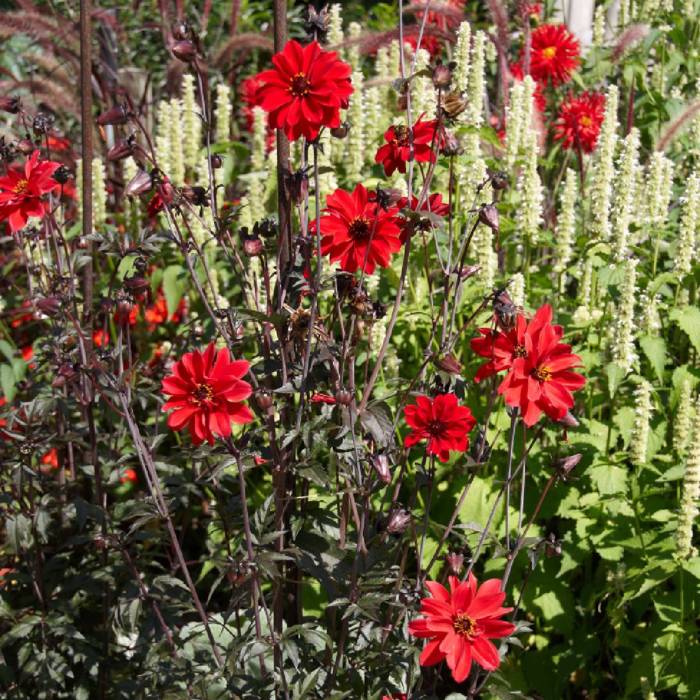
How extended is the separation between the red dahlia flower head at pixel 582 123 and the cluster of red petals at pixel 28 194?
7.57ft

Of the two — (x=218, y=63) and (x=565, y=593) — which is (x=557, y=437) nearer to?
(x=565, y=593)

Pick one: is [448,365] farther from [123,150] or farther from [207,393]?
[123,150]

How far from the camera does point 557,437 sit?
2887 mm

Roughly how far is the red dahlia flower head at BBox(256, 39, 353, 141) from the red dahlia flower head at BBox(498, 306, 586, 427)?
56 cm

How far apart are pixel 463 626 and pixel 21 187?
1338 millimetres

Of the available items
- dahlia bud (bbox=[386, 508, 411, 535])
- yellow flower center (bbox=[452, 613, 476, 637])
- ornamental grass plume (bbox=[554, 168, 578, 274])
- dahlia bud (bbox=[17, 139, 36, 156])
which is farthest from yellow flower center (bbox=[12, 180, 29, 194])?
ornamental grass plume (bbox=[554, 168, 578, 274])

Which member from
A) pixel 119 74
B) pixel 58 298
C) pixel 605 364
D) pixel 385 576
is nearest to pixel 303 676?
pixel 385 576

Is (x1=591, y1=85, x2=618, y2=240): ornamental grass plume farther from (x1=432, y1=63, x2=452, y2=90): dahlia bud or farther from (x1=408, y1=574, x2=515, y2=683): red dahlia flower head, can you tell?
(x1=408, y1=574, x2=515, y2=683): red dahlia flower head

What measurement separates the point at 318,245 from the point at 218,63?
2.37 m

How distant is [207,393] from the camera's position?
6.02ft

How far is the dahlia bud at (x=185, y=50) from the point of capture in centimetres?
195

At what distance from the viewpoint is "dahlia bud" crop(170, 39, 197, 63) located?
1.95 meters

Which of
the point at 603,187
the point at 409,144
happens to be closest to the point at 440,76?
the point at 409,144

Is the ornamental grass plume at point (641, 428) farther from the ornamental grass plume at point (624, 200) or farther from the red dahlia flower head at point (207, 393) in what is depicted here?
the red dahlia flower head at point (207, 393)
